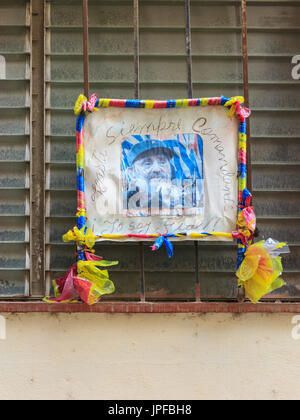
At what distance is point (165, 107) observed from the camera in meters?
3.49

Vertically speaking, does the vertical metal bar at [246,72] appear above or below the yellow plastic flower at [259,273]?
above

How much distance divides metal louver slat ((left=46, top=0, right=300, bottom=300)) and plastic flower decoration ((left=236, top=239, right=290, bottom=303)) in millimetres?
260

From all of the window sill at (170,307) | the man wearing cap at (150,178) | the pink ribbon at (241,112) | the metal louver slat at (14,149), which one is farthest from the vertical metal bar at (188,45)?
the window sill at (170,307)

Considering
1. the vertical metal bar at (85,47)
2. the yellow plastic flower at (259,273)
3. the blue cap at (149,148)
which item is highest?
the vertical metal bar at (85,47)

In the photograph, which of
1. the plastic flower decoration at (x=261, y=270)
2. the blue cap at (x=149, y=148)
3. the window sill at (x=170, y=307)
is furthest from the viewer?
the blue cap at (x=149, y=148)

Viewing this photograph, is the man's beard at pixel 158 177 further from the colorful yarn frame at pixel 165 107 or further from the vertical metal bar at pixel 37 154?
the vertical metal bar at pixel 37 154

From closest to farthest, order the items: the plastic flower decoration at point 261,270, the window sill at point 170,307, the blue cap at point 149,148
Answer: the plastic flower decoration at point 261,270 → the window sill at point 170,307 → the blue cap at point 149,148

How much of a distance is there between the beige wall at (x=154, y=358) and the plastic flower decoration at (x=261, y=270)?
24cm

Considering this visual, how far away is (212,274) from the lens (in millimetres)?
3568

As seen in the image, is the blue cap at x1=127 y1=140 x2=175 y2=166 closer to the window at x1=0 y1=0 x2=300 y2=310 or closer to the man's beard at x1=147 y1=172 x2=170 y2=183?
the man's beard at x1=147 y1=172 x2=170 y2=183

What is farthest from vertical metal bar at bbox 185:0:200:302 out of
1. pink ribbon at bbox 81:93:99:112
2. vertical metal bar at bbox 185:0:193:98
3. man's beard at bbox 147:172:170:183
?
pink ribbon at bbox 81:93:99:112

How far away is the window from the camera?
3.57 meters

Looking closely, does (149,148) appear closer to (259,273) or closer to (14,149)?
(14,149)

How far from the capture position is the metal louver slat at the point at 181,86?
11.7 ft
